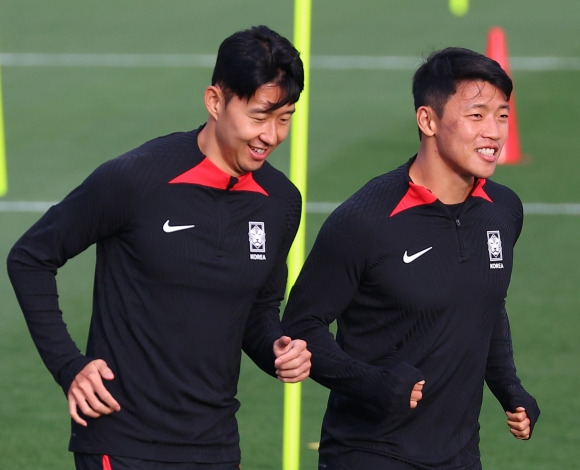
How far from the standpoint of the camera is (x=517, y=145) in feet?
45.0

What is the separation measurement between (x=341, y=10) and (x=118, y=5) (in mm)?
2913

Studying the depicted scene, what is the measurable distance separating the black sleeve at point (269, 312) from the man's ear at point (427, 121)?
1.53 feet

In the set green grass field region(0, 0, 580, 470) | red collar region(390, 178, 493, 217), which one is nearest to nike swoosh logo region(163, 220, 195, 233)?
red collar region(390, 178, 493, 217)

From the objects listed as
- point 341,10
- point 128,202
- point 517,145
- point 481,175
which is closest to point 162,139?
point 128,202

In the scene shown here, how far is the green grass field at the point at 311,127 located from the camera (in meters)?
8.12

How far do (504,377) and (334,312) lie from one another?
29.4 inches

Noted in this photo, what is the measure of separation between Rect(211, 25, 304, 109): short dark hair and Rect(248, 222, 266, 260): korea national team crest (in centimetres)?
41

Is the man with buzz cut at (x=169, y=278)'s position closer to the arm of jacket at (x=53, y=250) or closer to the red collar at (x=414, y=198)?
the arm of jacket at (x=53, y=250)

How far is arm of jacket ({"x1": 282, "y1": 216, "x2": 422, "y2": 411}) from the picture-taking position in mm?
4625

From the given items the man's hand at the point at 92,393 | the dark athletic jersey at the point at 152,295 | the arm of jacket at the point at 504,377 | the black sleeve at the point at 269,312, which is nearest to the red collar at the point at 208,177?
the dark athletic jersey at the point at 152,295

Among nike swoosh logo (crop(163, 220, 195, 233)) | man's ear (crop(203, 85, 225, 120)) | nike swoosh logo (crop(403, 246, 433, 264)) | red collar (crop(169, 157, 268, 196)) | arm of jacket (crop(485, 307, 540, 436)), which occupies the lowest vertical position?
arm of jacket (crop(485, 307, 540, 436))

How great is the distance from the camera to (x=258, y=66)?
4.62 metres

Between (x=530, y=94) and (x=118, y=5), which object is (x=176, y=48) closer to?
(x=118, y=5)

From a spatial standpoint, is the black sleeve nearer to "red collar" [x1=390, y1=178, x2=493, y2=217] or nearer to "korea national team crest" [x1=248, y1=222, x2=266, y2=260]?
"korea national team crest" [x1=248, y1=222, x2=266, y2=260]
